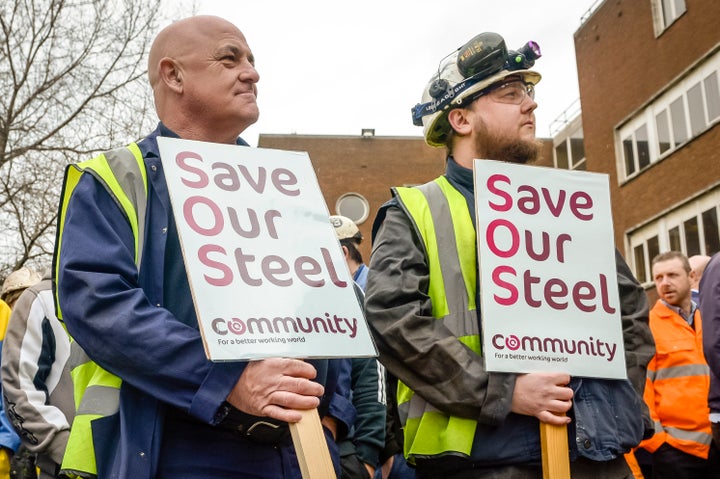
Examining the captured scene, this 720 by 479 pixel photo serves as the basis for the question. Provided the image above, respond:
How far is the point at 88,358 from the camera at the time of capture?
240cm

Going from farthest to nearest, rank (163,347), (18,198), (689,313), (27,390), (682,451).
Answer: (18,198) → (689,313) → (682,451) → (27,390) → (163,347)

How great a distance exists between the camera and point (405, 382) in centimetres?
276

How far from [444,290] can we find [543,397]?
1.65 ft

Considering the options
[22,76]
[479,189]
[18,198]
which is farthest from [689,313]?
[22,76]

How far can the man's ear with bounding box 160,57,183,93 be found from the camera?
2.76 meters

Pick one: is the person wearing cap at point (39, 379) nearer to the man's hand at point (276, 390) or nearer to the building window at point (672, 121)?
the man's hand at point (276, 390)

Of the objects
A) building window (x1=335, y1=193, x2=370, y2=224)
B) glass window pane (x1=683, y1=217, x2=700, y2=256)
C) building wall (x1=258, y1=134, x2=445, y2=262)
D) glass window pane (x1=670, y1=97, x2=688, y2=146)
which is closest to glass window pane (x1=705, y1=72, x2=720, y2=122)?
glass window pane (x1=670, y1=97, x2=688, y2=146)

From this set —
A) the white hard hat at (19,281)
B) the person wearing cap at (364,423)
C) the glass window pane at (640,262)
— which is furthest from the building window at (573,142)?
the person wearing cap at (364,423)

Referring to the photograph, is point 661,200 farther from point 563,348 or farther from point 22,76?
point 563,348

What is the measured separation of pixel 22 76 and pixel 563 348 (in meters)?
14.9

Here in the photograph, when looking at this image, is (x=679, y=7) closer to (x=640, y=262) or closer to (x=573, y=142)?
(x=640, y=262)

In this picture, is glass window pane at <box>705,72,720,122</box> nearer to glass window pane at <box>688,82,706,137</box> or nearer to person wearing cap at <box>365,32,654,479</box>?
glass window pane at <box>688,82,706,137</box>

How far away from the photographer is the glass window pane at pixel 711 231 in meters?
17.0

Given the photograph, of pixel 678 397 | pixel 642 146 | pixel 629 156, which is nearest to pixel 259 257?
pixel 678 397
